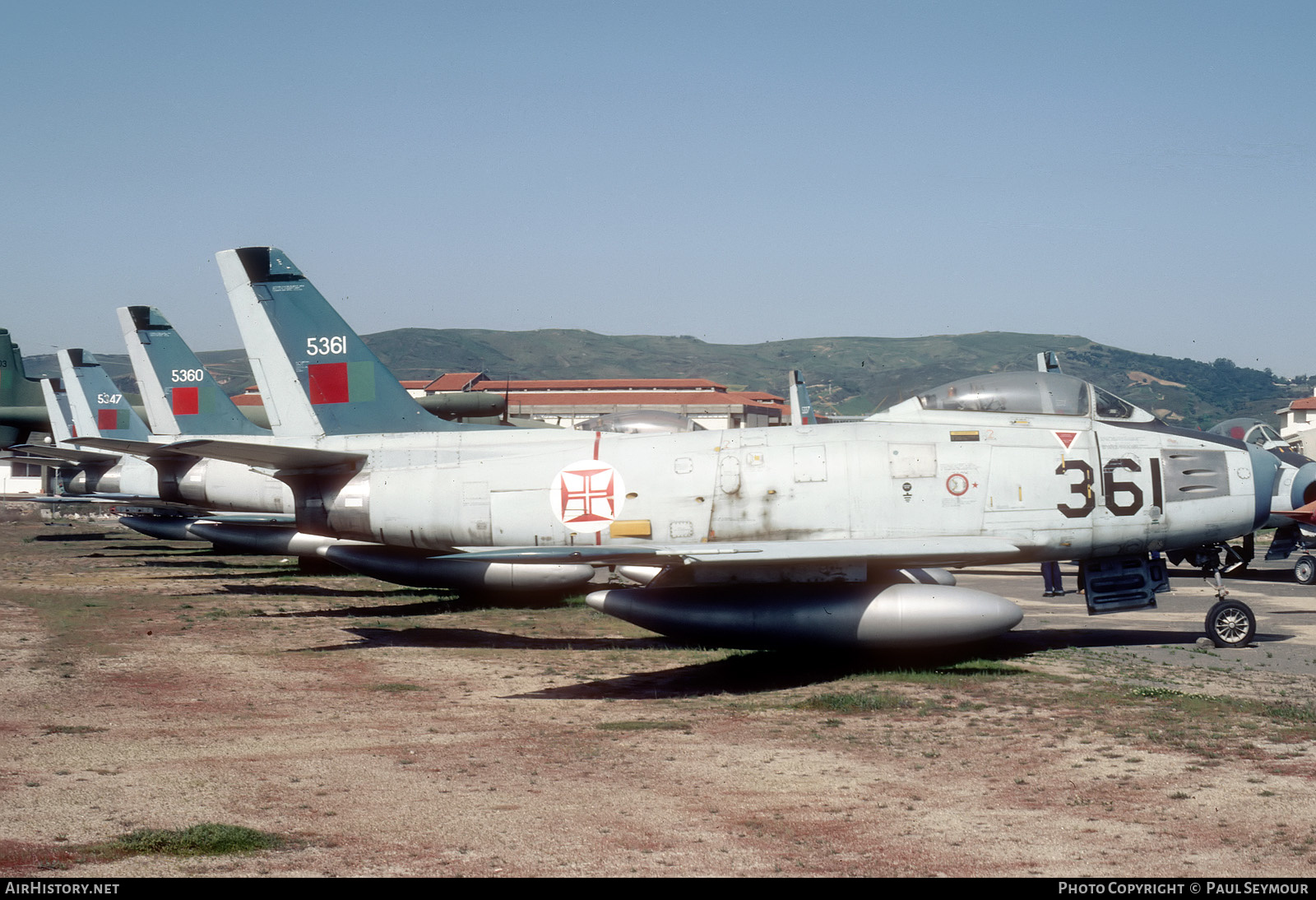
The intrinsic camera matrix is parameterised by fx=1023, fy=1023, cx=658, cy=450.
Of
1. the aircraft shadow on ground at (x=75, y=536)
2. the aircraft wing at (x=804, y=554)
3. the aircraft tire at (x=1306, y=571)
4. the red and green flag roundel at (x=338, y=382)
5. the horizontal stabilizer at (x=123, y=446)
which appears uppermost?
the red and green flag roundel at (x=338, y=382)

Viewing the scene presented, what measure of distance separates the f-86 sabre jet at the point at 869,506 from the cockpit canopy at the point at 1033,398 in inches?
0.9

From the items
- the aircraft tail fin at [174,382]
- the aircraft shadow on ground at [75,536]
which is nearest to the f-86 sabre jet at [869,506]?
the aircraft tail fin at [174,382]

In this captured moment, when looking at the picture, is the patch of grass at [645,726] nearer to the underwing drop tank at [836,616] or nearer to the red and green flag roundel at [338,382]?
the underwing drop tank at [836,616]

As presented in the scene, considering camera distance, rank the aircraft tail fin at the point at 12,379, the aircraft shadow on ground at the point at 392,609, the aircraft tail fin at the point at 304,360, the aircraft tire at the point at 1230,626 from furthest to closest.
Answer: the aircraft tail fin at the point at 12,379 < the aircraft shadow on ground at the point at 392,609 < the aircraft tail fin at the point at 304,360 < the aircraft tire at the point at 1230,626

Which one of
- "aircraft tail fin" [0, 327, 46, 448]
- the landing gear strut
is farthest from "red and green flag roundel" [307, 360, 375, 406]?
"aircraft tail fin" [0, 327, 46, 448]

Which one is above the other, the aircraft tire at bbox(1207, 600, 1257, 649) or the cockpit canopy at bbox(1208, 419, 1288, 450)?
the cockpit canopy at bbox(1208, 419, 1288, 450)

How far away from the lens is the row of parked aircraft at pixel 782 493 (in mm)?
12336

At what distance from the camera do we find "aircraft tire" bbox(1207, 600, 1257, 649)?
1394 cm

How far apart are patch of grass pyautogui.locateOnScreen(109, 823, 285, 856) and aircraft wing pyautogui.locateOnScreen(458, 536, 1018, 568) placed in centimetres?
501

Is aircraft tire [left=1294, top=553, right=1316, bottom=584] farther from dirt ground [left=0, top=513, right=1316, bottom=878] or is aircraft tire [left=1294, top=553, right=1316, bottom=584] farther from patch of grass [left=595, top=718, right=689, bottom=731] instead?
patch of grass [left=595, top=718, right=689, bottom=731]

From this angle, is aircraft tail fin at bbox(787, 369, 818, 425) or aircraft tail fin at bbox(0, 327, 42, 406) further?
aircraft tail fin at bbox(0, 327, 42, 406)

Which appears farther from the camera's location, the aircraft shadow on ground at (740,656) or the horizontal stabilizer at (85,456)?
the horizontal stabilizer at (85,456)
